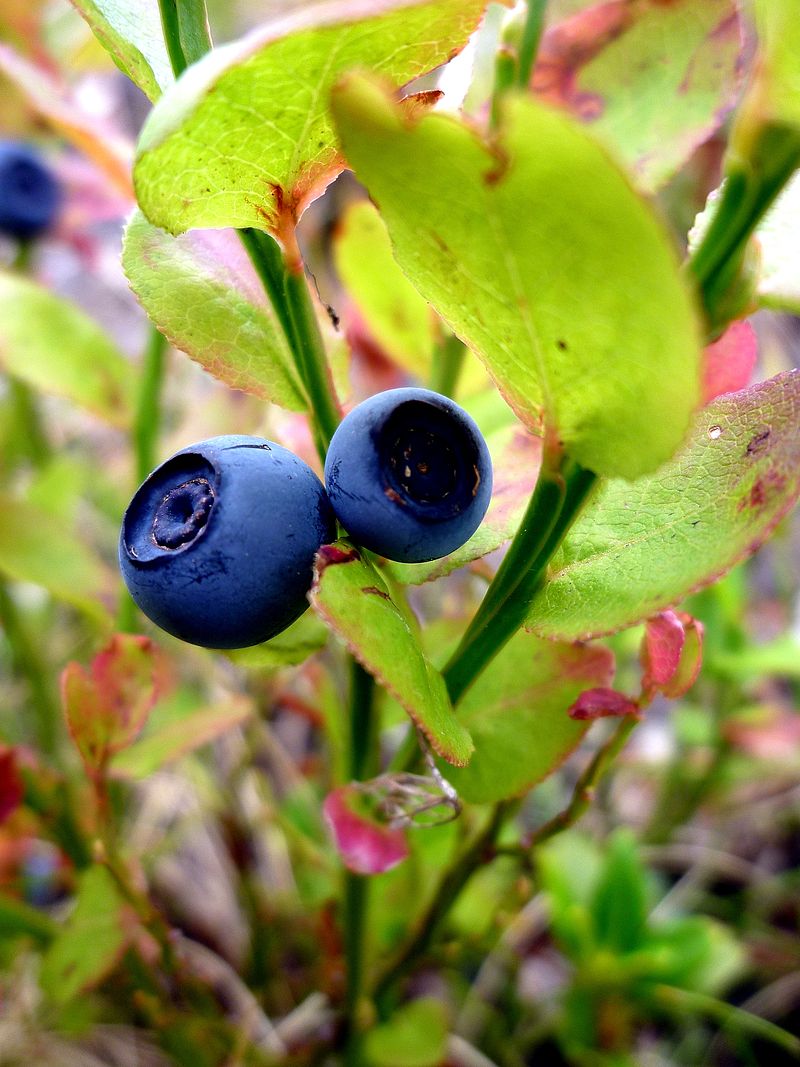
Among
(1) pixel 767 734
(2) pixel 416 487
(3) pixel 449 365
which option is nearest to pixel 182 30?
(2) pixel 416 487

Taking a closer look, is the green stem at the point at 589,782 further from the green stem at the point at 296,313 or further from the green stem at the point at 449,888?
the green stem at the point at 296,313

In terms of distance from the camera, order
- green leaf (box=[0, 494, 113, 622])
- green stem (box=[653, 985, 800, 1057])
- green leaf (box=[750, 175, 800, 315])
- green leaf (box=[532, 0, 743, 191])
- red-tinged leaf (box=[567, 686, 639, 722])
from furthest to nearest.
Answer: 1. green stem (box=[653, 985, 800, 1057])
2. green leaf (box=[0, 494, 113, 622])
3. green leaf (box=[532, 0, 743, 191])
4. red-tinged leaf (box=[567, 686, 639, 722])
5. green leaf (box=[750, 175, 800, 315])

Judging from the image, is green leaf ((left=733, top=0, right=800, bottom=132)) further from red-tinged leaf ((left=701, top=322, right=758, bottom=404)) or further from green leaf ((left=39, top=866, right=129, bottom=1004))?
green leaf ((left=39, top=866, right=129, bottom=1004))

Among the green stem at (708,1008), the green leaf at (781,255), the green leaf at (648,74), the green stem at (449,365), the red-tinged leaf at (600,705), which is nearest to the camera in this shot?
the green leaf at (781,255)

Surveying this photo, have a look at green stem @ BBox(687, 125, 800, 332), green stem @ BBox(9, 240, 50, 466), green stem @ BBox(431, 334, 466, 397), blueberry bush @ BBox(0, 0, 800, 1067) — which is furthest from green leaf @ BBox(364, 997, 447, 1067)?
green stem @ BBox(9, 240, 50, 466)

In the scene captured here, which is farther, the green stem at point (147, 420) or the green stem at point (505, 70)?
the green stem at point (147, 420)

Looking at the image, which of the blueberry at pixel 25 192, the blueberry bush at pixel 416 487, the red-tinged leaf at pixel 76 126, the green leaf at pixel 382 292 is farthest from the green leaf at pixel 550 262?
the blueberry at pixel 25 192
